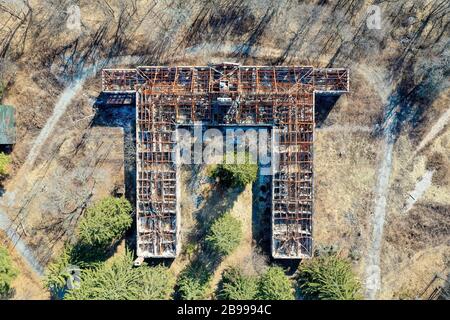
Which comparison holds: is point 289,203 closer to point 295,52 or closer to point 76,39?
point 295,52

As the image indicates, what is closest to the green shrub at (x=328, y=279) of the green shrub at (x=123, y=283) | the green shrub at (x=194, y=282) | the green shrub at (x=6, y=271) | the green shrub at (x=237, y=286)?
the green shrub at (x=237, y=286)

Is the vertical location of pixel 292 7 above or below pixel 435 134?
above

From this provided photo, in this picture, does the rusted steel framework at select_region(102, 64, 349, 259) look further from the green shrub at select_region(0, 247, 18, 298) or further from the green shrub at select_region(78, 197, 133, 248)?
the green shrub at select_region(0, 247, 18, 298)

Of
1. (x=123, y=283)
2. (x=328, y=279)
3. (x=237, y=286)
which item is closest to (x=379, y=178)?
(x=328, y=279)

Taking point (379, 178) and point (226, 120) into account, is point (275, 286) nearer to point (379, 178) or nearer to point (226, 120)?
point (379, 178)

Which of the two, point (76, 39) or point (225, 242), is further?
point (76, 39)

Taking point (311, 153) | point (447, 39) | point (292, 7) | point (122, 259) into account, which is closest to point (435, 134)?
point (447, 39)

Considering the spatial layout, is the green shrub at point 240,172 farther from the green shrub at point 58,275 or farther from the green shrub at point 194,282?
the green shrub at point 58,275
